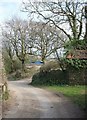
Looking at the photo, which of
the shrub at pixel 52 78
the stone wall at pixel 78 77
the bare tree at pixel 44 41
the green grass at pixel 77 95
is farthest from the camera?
the bare tree at pixel 44 41

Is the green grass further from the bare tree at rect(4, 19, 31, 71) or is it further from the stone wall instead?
the bare tree at rect(4, 19, 31, 71)

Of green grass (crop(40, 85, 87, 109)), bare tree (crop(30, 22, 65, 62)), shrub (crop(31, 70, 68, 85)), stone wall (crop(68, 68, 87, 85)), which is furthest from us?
bare tree (crop(30, 22, 65, 62))

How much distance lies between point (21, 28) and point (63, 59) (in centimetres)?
1630

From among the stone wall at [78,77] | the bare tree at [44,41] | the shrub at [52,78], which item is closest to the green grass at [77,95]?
the stone wall at [78,77]

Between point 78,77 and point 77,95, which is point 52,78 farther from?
point 77,95

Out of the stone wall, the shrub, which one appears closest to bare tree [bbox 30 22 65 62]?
the shrub

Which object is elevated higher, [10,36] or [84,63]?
[10,36]

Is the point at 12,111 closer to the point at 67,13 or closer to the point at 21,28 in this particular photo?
the point at 67,13

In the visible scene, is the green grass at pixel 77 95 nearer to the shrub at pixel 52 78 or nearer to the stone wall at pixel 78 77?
the stone wall at pixel 78 77

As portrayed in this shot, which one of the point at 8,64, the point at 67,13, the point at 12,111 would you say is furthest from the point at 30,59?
the point at 12,111

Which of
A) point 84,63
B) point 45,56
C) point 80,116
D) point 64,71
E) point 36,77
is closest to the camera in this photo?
point 80,116

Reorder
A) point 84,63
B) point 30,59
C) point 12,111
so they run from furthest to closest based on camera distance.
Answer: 1. point 30,59
2. point 84,63
3. point 12,111

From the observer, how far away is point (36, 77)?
34.8 meters

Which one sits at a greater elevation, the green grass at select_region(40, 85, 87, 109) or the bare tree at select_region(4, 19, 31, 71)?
the bare tree at select_region(4, 19, 31, 71)
